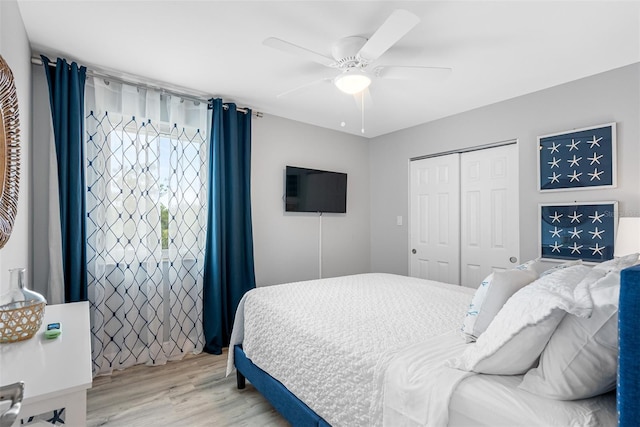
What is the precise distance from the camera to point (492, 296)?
4.37 feet

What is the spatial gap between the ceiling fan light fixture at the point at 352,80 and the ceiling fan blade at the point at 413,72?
0.10 metres

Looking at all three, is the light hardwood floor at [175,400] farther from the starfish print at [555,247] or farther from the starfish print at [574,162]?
the starfish print at [574,162]

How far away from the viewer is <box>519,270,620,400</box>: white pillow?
35.4 inches

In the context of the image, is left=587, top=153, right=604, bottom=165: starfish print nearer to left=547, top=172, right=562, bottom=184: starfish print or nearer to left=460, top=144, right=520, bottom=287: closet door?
left=547, top=172, right=562, bottom=184: starfish print

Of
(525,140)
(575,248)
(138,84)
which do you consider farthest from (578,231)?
(138,84)

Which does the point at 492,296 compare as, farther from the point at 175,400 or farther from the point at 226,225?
the point at 226,225

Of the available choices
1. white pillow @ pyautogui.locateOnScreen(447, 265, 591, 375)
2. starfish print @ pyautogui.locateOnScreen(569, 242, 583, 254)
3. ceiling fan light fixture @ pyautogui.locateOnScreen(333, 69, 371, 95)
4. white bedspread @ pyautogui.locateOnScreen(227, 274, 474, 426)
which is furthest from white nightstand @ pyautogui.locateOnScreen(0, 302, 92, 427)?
starfish print @ pyautogui.locateOnScreen(569, 242, 583, 254)

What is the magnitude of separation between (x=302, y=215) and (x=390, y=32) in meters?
2.54

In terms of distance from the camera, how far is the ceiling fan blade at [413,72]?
2.13 meters

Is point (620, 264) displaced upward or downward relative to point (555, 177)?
downward

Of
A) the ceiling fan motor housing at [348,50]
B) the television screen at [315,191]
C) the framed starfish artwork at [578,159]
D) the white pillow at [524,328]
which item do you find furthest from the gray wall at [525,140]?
the white pillow at [524,328]

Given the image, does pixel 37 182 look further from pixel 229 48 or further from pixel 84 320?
pixel 229 48

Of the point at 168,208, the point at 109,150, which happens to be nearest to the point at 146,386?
the point at 168,208

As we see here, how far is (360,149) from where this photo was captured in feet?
15.1
